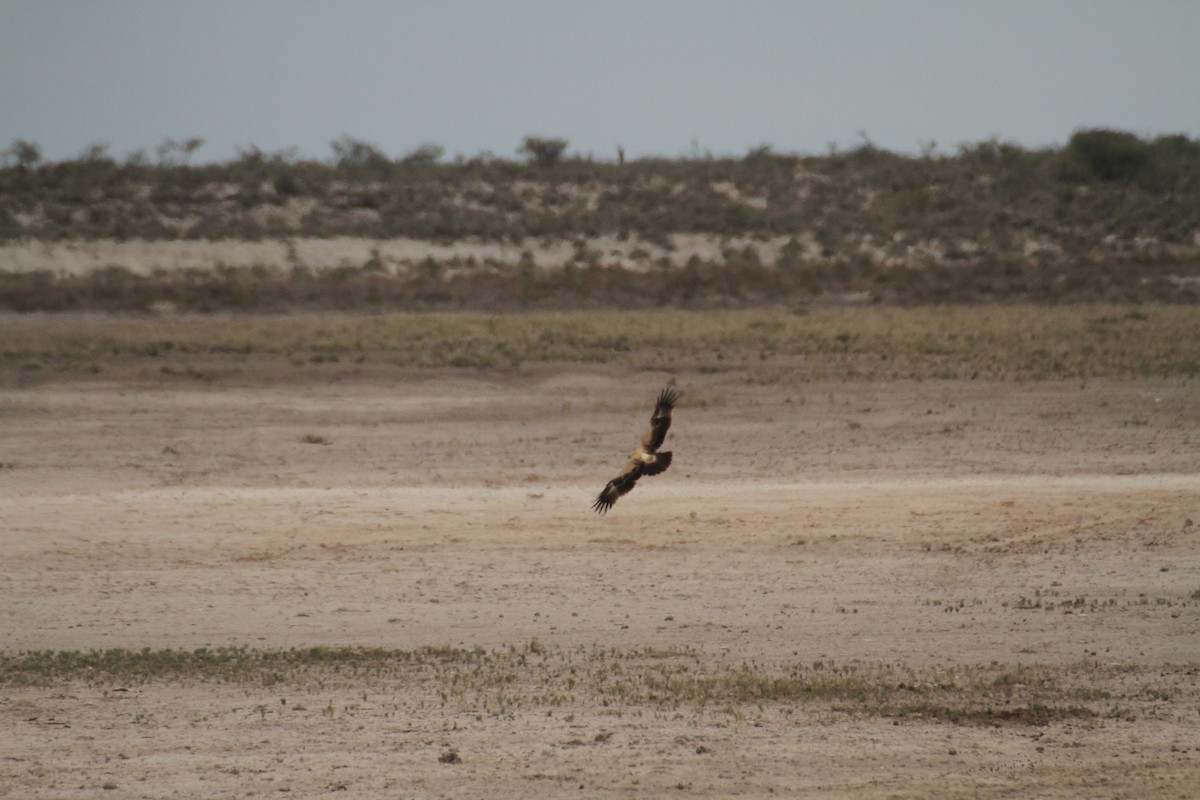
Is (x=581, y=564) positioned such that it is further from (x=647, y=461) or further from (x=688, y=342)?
(x=688, y=342)

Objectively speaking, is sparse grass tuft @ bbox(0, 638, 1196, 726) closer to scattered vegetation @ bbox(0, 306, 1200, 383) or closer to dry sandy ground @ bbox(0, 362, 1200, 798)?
dry sandy ground @ bbox(0, 362, 1200, 798)

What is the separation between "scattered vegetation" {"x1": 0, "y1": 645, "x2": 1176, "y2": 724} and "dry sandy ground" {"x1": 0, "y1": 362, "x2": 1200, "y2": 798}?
141 millimetres

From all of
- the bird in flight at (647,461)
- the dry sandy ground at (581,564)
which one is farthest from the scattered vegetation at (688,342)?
the bird in flight at (647,461)

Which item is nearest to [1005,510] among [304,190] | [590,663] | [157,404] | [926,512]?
[926,512]

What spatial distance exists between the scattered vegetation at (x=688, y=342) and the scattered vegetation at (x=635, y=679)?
10130 millimetres

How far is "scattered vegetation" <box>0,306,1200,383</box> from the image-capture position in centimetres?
1872

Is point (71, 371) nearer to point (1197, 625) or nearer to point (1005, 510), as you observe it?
point (1005, 510)

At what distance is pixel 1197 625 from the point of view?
923 cm

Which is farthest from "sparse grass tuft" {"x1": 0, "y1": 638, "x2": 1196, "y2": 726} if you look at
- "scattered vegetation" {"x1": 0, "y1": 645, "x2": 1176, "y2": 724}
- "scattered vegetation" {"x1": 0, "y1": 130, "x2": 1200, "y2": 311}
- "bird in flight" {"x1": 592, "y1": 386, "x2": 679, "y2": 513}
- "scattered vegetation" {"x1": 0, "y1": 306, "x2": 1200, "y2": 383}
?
"scattered vegetation" {"x1": 0, "y1": 130, "x2": 1200, "y2": 311}

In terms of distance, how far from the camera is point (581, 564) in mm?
10812

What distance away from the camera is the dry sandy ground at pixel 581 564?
6836 millimetres

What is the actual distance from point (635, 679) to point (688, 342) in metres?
12.5

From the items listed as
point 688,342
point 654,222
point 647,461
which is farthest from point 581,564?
point 654,222

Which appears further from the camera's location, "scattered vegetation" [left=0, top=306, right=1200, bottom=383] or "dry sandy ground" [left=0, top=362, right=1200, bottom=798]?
"scattered vegetation" [left=0, top=306, right=1200, bottom=383]
